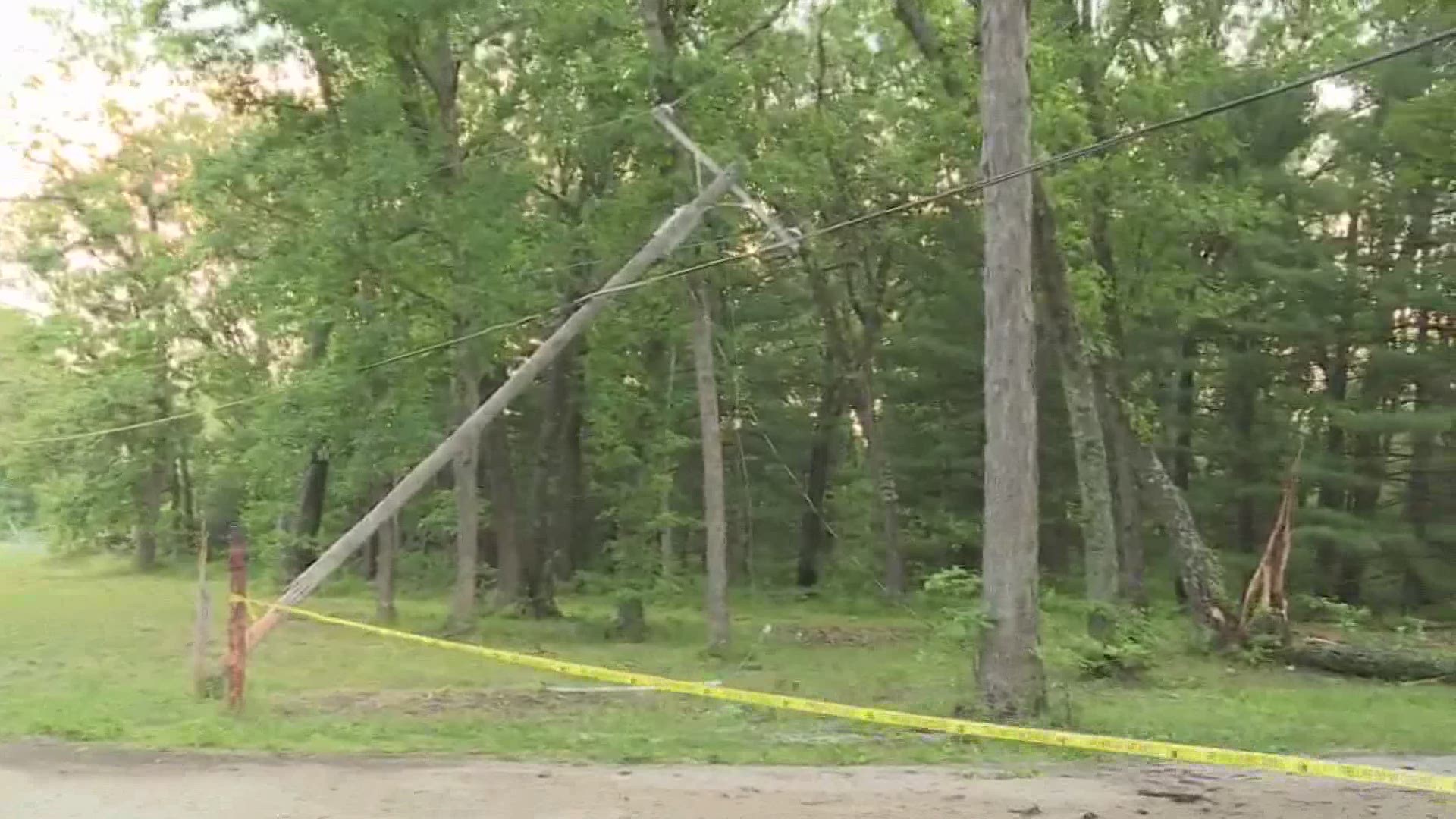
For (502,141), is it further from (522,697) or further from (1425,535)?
(1425,535)

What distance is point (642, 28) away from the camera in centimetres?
1848

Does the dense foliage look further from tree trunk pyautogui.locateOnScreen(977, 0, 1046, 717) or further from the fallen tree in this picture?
tree trunk pyautogui.locateOnScreen(977, 0, 1046, 717)

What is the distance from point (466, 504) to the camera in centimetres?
2208

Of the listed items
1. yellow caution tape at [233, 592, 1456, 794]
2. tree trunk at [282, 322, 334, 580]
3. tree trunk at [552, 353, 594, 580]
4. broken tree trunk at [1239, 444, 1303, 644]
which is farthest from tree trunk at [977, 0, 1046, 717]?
tree trunk at [552, 353, 594, 580]

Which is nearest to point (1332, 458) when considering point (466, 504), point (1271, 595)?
point (1271, 595)

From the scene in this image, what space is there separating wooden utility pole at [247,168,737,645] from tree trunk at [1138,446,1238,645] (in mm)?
6788

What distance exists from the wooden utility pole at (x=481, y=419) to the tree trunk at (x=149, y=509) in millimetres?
28598

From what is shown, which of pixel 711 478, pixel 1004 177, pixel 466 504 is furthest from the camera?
pixel 466 504

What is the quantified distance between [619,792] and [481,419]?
6.91m

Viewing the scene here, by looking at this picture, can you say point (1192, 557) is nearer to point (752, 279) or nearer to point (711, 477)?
point (711, 477)

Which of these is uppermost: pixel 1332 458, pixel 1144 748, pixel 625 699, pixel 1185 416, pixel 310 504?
pixel 1185 416

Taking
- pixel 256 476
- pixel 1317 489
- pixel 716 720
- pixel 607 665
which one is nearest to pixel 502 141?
pixel 256 476

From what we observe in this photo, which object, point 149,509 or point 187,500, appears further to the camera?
point 187,500

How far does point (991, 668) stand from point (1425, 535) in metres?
18.6
